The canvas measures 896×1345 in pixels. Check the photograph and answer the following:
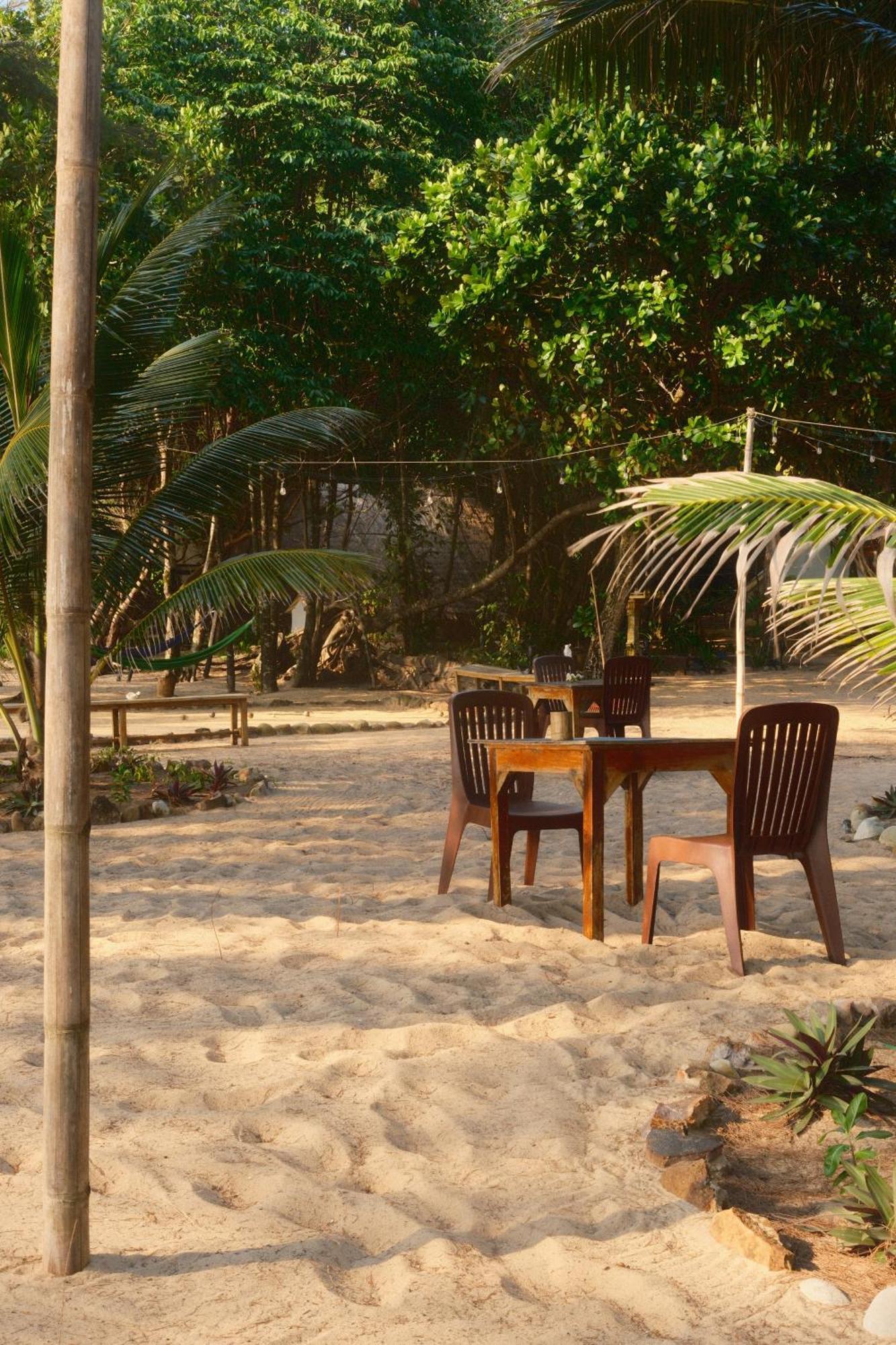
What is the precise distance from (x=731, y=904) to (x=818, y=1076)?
125cm

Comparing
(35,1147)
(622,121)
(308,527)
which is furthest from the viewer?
(308,527)

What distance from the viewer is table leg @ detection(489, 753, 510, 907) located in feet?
17.5

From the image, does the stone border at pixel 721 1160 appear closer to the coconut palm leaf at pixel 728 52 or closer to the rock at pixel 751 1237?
the rock at pixel 751 1237

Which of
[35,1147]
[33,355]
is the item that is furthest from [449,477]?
[35,1147]

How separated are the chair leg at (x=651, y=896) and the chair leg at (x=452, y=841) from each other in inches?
40.5

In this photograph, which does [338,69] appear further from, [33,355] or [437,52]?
[33,355]

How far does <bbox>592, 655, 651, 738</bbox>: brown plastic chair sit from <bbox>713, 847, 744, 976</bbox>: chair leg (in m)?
4.48

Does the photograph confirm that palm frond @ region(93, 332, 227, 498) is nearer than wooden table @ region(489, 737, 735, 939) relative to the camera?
No

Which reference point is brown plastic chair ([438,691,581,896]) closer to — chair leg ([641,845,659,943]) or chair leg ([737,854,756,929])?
chair leg ([641,845,659,943])

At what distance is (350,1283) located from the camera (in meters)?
2.48

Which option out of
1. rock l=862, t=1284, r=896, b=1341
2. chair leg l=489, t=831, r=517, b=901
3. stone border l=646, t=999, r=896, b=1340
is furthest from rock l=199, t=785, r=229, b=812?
rock l=862, t=1284, r=896, b=1341

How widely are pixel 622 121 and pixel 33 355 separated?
832 centimetres

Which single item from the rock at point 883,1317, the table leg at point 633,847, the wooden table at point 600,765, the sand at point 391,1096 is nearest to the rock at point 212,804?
the sand at point 391,1096

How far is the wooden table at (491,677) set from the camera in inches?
483
